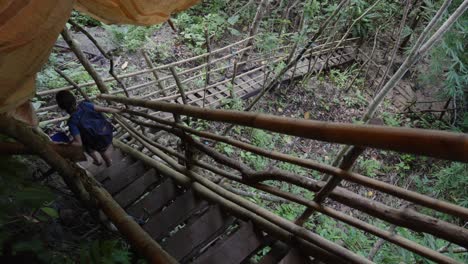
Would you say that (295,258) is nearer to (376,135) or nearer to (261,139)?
(376,135)

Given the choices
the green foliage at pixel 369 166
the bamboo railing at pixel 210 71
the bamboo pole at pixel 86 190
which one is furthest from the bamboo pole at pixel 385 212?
the green foliage at pixel 369 166

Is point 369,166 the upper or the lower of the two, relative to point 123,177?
upper

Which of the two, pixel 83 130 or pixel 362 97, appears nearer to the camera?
pixel 83 130

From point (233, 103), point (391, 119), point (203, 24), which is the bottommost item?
point (233, 103)

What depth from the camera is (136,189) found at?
2576 mm

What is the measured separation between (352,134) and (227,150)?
15.3 feet

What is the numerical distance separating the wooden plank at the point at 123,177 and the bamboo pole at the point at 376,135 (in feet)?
5.62

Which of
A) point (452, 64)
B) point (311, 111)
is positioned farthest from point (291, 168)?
point (452, 64)

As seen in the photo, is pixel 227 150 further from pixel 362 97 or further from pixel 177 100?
pixel 362 97

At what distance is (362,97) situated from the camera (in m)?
7.49

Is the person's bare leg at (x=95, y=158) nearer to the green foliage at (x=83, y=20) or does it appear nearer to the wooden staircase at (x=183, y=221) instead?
the wooden staircase at (x=183, y=221)

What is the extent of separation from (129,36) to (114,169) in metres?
4.21

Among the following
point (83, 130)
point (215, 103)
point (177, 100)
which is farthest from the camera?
point (215, 103)

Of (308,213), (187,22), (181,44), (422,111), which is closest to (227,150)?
(181,44)
